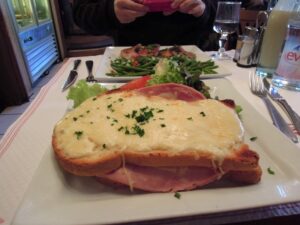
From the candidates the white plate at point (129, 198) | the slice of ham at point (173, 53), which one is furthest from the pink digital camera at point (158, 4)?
the white plate at point (129, 198)

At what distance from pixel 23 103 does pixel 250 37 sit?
264cm

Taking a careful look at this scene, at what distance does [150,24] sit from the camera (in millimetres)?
1905

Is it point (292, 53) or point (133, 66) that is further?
point (133, 66)

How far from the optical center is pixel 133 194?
58cm

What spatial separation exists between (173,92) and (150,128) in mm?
269

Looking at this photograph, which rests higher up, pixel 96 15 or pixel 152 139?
pixel 96 15

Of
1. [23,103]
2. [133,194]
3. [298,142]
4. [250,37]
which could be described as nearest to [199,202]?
[133,194]

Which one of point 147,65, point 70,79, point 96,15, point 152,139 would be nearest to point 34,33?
point 96,15

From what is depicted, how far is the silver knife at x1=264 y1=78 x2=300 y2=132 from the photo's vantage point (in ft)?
2.91

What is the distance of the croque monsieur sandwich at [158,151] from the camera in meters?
0.60

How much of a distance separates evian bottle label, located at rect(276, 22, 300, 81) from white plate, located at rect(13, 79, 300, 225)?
54 centimetres

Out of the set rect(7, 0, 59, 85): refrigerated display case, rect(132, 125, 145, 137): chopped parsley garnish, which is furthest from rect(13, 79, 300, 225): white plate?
rect(7, 0, 59, 85): refrigerated display case

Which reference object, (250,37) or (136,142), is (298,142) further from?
(250,37)

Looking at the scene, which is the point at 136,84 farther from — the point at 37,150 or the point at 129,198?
the point at 129,198
